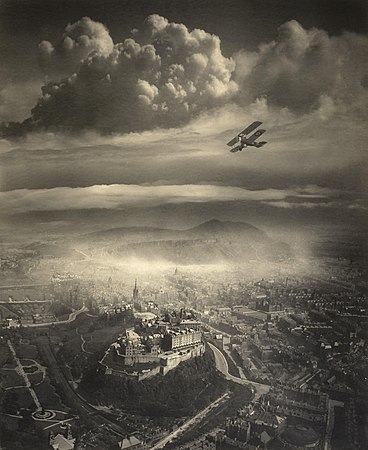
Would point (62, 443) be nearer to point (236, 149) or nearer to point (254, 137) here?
point (236, 149)

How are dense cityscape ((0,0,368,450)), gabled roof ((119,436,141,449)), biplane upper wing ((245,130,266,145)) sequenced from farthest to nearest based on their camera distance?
biplane upper wing ((245,130,266,145))
dense cityscape ((0,0,368,450))
gabled roof ((119,436,141,449))

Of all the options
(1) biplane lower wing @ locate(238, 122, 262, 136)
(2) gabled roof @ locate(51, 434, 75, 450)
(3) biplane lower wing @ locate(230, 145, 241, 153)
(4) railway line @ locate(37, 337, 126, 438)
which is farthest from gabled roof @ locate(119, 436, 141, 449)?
(1) biplane lower wing @ locate(238, 122, 262, 136)

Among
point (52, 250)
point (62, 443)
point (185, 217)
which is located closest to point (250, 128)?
point (185, 217)

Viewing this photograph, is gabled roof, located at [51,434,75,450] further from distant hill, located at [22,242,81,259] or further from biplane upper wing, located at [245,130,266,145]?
biplane upper wing, located at [245,130,266,145]

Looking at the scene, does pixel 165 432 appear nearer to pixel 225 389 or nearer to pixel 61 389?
pixel 225 389

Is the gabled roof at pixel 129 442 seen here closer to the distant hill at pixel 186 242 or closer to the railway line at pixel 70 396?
→ the railway line at pixel 70 396

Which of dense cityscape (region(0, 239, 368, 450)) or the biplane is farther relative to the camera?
A: the biplane

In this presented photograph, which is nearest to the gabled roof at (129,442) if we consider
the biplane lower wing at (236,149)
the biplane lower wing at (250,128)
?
the biplane lower wing at (236,149)

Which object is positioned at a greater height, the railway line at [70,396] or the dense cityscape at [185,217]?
the dense cityscape at [185,217]
